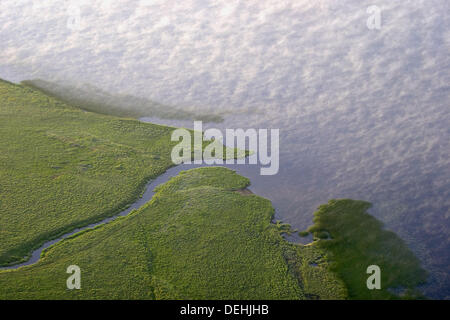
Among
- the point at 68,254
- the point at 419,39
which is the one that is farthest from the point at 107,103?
the point at 419,39

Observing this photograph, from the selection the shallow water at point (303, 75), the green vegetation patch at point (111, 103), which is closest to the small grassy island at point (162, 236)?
the shallow water at point (303, 75)

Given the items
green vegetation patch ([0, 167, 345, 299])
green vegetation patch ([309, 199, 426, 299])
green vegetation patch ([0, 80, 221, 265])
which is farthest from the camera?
green vegetation patch ([0, 80, 221, 265])

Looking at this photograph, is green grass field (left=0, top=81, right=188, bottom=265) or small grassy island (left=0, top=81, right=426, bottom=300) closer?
small grassy island (left=0, top=81, right=426, bottom=300)

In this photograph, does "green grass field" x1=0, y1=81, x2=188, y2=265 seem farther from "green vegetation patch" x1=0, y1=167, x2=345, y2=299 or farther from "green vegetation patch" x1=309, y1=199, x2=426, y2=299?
"green vegetation patch" x1=309, y1=199, x2=426, y2=299

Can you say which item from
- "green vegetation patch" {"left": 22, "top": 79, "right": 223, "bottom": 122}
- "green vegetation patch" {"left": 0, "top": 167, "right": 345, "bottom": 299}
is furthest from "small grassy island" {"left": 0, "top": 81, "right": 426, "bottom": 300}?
"green vegetation patch" {"left": 22, "top": 79, "right": 223, "bottom": 122}
